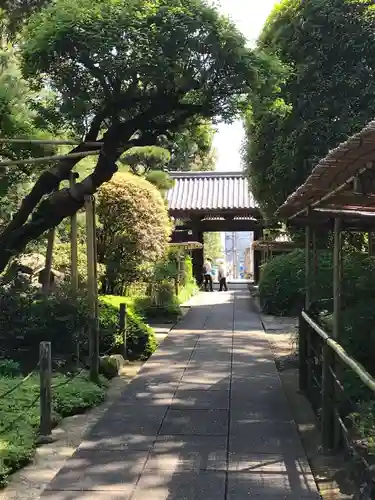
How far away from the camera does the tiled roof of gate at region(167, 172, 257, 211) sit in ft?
77.4

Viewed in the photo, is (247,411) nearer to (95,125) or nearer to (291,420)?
(291,420)

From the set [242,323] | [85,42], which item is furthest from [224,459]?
[242,323]

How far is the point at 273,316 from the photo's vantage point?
14.5m

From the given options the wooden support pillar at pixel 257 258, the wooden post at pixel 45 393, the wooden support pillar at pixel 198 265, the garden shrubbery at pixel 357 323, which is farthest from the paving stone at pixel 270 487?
the wooden support pillar at pixel 198 265

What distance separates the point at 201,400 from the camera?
6379mm

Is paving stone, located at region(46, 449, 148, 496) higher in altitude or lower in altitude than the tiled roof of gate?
lower

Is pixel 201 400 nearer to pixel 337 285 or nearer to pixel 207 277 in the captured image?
pixel 337 285

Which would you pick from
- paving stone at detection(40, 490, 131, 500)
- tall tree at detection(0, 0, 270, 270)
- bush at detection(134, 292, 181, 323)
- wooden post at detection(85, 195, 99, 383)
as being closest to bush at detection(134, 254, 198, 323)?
bush at detection(134, 292, 181, 323)

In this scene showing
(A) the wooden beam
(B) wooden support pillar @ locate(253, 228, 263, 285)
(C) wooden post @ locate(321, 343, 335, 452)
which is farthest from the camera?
(B) wooden support pillar @ locate(253, 228, 263, 285)

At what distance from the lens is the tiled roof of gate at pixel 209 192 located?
23578 mm

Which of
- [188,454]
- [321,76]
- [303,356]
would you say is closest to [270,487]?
[188,454]

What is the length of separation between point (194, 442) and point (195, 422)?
0.61 m

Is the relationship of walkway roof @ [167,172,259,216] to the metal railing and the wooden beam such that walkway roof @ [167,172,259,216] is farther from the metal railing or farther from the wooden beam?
the wooden beam

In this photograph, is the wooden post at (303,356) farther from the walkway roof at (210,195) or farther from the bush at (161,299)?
the walkway roof at (210,195)
